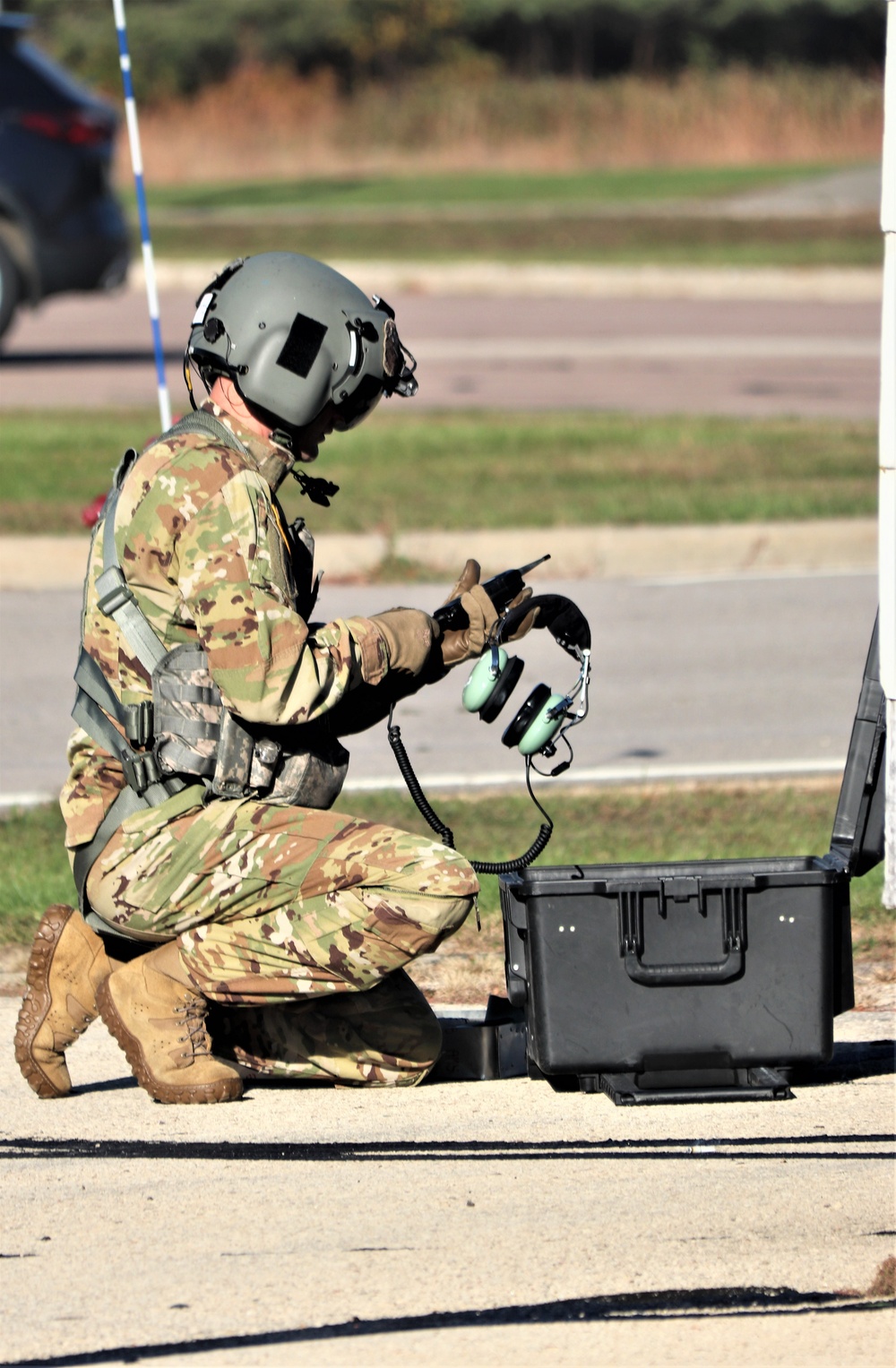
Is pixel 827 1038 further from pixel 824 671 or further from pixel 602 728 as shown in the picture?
pixel 824 671

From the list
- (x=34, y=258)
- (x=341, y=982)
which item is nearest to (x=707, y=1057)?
(x=341, y=982)

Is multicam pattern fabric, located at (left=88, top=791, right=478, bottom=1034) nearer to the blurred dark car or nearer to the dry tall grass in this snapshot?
the blurred dark car

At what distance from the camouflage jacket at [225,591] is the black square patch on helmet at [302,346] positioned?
197 mm

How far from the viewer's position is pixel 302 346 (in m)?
4.10

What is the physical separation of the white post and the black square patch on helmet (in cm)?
103

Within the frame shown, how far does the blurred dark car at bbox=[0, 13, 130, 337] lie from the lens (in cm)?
1580

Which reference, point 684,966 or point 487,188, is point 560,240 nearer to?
point 487,188

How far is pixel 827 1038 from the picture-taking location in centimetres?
419

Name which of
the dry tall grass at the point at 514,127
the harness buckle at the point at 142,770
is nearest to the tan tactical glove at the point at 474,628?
the harness buckle at the point at 142,770

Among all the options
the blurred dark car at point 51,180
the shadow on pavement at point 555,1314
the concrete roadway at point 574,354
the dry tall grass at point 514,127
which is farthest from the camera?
the dry tall grass at point 514,127

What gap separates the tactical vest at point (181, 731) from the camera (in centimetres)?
406

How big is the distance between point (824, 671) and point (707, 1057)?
4.46 m

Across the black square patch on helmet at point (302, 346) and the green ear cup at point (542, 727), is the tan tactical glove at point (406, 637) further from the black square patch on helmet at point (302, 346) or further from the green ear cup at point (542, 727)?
the black square patch on helmet at point (302, 346)

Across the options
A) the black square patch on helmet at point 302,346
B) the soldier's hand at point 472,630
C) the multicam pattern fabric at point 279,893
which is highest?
the black square patch on helmet at point 302,346
